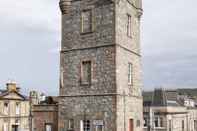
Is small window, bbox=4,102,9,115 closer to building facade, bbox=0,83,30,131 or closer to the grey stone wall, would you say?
building facade, bbox=0,83,30,131

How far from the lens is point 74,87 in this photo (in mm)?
25516

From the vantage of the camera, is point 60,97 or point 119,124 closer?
point 119,124

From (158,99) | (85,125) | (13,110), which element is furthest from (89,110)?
(13,110)

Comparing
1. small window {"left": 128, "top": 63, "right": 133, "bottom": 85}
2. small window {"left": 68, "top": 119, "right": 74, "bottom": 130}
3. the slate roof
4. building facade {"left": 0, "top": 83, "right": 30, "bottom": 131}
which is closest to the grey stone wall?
small window {"left": 68, "top": 119, "right": 74, "bottom": 130}

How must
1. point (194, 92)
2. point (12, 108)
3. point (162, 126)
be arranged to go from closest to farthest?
point (162, 126), point (12, 108), point (194, 92)

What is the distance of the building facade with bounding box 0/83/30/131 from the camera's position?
50438mm

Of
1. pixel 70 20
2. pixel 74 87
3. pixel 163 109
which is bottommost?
pixel 163 109

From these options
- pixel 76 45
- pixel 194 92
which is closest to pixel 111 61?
pixel 76 45

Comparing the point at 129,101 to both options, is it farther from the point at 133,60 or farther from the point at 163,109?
the point at 163,109

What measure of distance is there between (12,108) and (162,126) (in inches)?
897

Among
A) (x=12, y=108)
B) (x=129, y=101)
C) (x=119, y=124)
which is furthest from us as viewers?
(x=12, y=108)

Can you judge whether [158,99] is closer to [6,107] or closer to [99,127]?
[6,107]

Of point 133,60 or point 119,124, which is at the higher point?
point 133,60

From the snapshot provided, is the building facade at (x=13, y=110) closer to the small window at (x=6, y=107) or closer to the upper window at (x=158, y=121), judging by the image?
the small window at (x=6, y=107)
